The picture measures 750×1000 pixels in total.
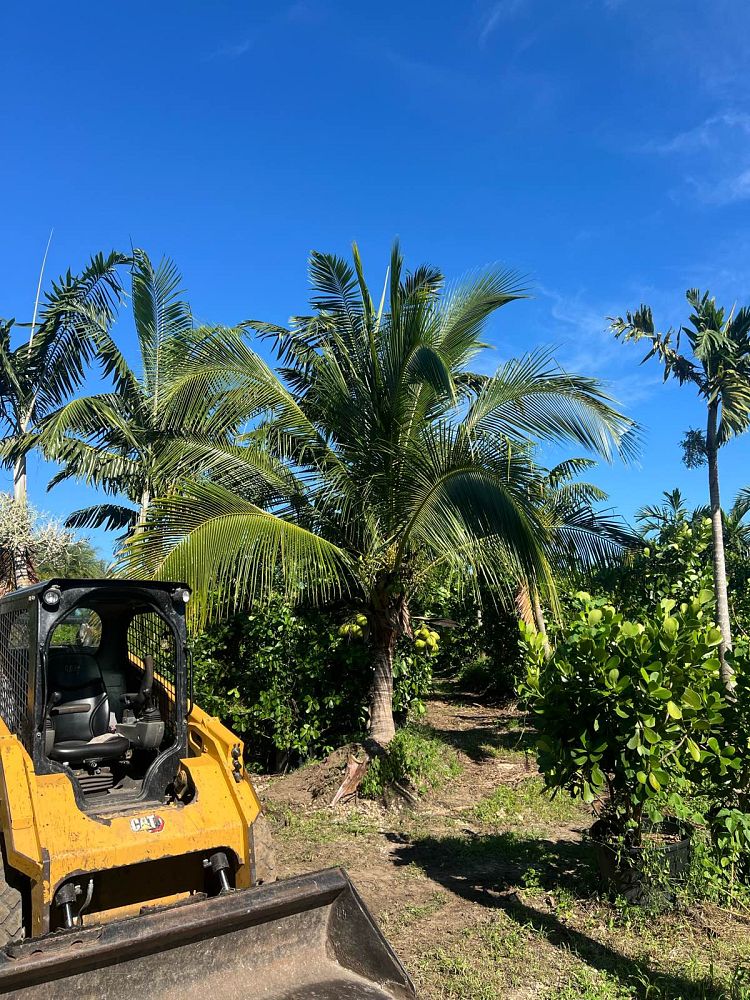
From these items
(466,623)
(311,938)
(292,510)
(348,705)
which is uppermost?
(292,510)

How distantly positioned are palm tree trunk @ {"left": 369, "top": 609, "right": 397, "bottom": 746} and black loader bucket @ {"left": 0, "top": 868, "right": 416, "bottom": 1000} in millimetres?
4907

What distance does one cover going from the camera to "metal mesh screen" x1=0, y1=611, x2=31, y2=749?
478 centimetres

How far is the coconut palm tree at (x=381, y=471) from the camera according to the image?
7.51 m

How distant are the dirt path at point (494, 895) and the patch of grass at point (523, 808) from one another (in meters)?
0.02

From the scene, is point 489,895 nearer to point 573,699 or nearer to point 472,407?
point 573,699

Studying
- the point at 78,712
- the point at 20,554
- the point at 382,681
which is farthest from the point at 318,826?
the point at 20,554

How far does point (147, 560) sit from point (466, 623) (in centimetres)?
894

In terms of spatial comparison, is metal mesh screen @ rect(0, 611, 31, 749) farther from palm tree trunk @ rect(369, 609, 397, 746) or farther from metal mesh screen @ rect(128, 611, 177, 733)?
palm tree trunk @ rect(369, 609, 397, 746)

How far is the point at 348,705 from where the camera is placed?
979cm

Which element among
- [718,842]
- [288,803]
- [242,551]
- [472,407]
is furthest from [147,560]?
[718,842]

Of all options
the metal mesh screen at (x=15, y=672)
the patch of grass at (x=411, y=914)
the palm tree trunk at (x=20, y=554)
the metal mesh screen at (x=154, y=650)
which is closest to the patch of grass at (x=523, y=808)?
the patch of grass at (x=411, y=914)

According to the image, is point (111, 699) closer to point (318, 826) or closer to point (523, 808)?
point (318, 826)

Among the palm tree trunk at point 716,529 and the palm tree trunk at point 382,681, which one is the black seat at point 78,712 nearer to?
the palm tree trunk at point 382,681

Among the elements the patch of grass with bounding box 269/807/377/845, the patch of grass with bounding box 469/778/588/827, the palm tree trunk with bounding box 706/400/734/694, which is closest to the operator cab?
the patch of grass with bounding box 269/807/377/845
